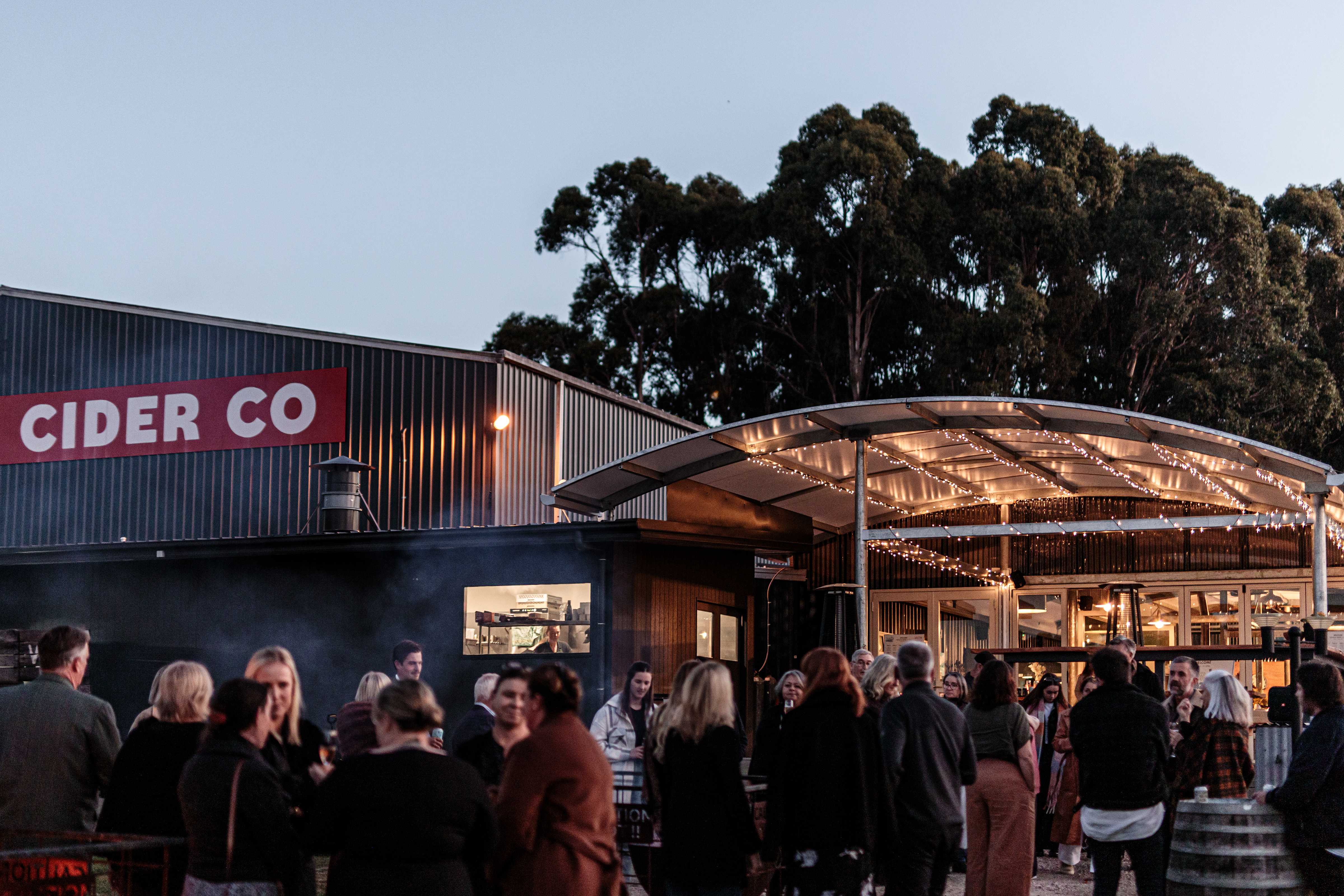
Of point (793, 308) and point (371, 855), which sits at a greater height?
point (793, 308)

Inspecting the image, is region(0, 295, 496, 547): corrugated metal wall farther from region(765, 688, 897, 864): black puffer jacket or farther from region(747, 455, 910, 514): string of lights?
region(765, 688, 897, 864): black puffer jacket

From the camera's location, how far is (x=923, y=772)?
21.8ft

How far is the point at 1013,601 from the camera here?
21609 mm

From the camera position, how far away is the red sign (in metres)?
20.4

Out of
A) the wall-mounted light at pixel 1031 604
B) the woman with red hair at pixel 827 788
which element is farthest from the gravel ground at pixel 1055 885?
the wall-mounted light at pixel 1031 604

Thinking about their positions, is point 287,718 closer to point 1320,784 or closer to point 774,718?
point 774,718

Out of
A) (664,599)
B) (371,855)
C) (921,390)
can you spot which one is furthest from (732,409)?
(371,855)

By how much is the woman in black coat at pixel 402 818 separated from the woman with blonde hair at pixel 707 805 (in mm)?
1418

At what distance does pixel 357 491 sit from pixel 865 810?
534 inches

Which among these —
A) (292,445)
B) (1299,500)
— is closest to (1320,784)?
(1299,500)

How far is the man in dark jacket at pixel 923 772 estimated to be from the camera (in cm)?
660

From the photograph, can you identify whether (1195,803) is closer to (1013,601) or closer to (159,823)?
(159,823)

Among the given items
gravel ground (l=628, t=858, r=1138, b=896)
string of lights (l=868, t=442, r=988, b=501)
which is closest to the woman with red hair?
gravel ground (l=628, t=858, r=1138, b=896)

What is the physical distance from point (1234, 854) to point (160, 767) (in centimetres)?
520
